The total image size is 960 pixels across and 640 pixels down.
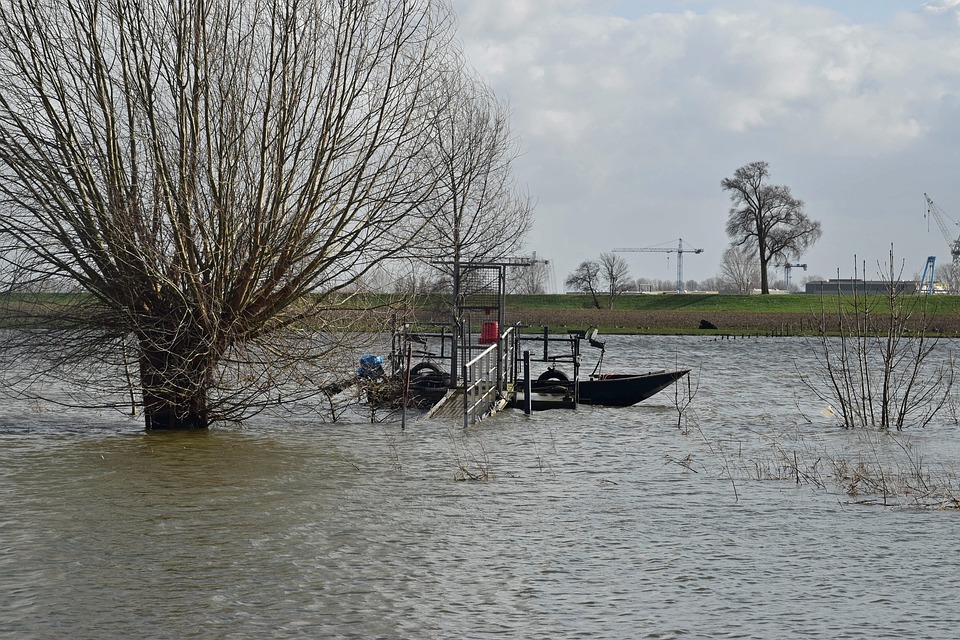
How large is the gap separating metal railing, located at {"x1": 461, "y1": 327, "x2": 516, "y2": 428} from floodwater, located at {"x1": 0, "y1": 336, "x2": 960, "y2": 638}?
0.96m

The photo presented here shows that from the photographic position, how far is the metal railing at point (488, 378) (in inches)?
798

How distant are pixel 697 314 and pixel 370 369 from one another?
62577 mm

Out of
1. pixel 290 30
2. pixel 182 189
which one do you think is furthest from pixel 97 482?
pixel 290 30

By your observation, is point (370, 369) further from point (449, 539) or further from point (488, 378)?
point (449, 539)

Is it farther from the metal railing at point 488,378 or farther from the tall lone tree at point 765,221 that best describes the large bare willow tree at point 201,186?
the tall lone tree at point 765,221

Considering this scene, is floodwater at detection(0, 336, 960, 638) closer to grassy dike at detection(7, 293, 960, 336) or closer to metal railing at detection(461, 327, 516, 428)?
metal railing at detection(461, 327, 516, 428)

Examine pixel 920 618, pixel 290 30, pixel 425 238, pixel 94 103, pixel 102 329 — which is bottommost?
pixel 920 618

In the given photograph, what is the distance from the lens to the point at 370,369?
783 inches

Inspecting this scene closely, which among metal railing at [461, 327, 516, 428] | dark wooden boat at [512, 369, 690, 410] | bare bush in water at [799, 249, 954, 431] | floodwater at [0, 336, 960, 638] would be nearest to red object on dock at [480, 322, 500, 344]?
metal railing at [461, 327, 516, 428]

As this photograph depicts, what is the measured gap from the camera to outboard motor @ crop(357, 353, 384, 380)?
19142mm

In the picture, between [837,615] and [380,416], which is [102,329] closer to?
[380,416]

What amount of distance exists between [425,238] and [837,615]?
35.7 feet

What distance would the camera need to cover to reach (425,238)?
18.2m

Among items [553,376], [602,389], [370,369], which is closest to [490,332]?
[553,376]
